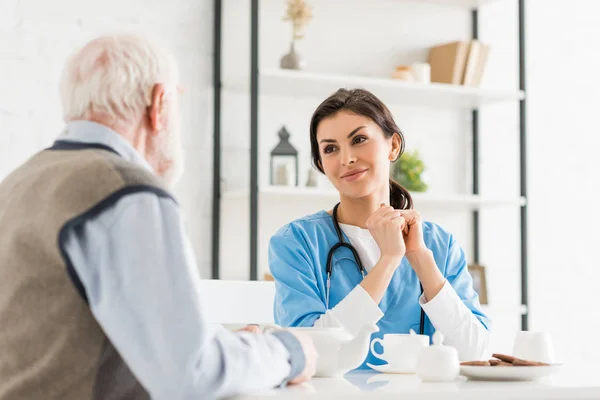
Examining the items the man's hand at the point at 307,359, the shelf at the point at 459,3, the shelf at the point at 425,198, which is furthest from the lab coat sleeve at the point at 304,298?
the shelf at the point at 459,3

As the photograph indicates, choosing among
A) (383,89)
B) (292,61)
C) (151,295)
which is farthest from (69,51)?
(151,295)

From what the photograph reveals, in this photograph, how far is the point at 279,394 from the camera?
1.12 m

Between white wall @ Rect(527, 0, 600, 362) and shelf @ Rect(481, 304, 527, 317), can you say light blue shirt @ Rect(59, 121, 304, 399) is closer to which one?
shelf @ Rect(481, 304, 527, 317)

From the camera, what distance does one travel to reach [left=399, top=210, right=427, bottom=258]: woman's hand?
1.92 meters

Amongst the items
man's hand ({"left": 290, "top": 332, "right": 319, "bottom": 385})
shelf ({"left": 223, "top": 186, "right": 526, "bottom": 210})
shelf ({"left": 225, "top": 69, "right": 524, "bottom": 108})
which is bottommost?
man's hand ({"left": 290, "top": 332, "right": 319, "bottom": 385})

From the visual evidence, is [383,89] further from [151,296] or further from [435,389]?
[151,296]

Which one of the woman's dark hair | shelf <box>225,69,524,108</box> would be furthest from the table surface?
shelf <box>225,69,524,108</box>

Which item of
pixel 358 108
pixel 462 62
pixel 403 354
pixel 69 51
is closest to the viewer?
pixel 403 354

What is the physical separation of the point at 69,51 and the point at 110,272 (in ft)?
7.20

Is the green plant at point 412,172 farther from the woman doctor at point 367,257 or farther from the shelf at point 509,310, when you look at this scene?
the woman doctor at point 367,257

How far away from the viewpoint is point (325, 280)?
6.59ft

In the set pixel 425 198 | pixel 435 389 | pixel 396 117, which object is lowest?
pixel 435 389

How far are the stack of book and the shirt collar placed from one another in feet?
7.90

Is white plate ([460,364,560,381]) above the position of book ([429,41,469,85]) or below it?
below
